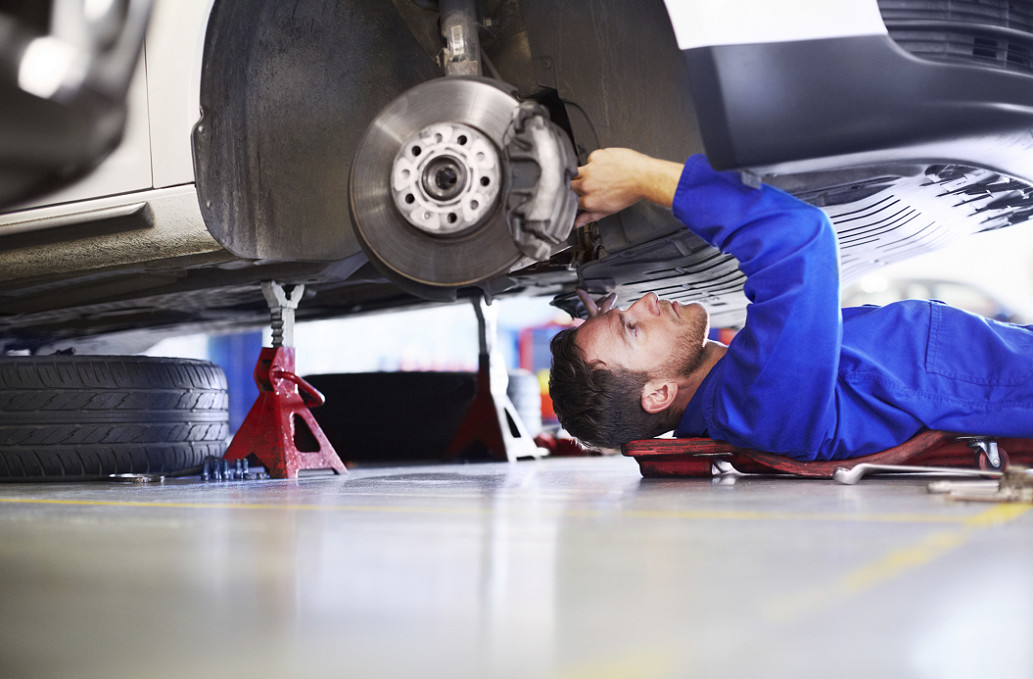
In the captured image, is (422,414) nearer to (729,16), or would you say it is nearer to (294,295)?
(294,295)

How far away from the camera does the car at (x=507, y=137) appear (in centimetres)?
120

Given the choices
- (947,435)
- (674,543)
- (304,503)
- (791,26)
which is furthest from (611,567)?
(947,435)

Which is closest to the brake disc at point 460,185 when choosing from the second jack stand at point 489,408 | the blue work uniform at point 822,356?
the blue work uniform at point 822,356

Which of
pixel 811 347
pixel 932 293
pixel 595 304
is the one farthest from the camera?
pixel 932 293

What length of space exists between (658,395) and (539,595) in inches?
52.0

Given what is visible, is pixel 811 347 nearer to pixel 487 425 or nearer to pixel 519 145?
pixel 519 145

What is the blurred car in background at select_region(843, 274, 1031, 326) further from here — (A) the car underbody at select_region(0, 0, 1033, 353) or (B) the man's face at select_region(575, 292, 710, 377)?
(B) the man's face at select_region(575, 292, 710, 377)

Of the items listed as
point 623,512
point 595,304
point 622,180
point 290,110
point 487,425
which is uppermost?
point 290,110

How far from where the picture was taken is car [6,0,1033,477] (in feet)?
3.92

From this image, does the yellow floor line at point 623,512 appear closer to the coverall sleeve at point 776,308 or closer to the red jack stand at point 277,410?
the coverall sleeve at point 776,308

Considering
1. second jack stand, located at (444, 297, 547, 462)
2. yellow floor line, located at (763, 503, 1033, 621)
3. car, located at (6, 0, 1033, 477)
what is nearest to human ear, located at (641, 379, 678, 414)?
car, located at (6, 0, 1033, 477)

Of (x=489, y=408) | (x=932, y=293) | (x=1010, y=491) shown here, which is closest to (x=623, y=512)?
(x=1010, y=491)

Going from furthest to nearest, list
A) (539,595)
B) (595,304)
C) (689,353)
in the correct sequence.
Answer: (595,304) < (689,353) < (539,595)

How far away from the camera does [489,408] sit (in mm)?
2678
